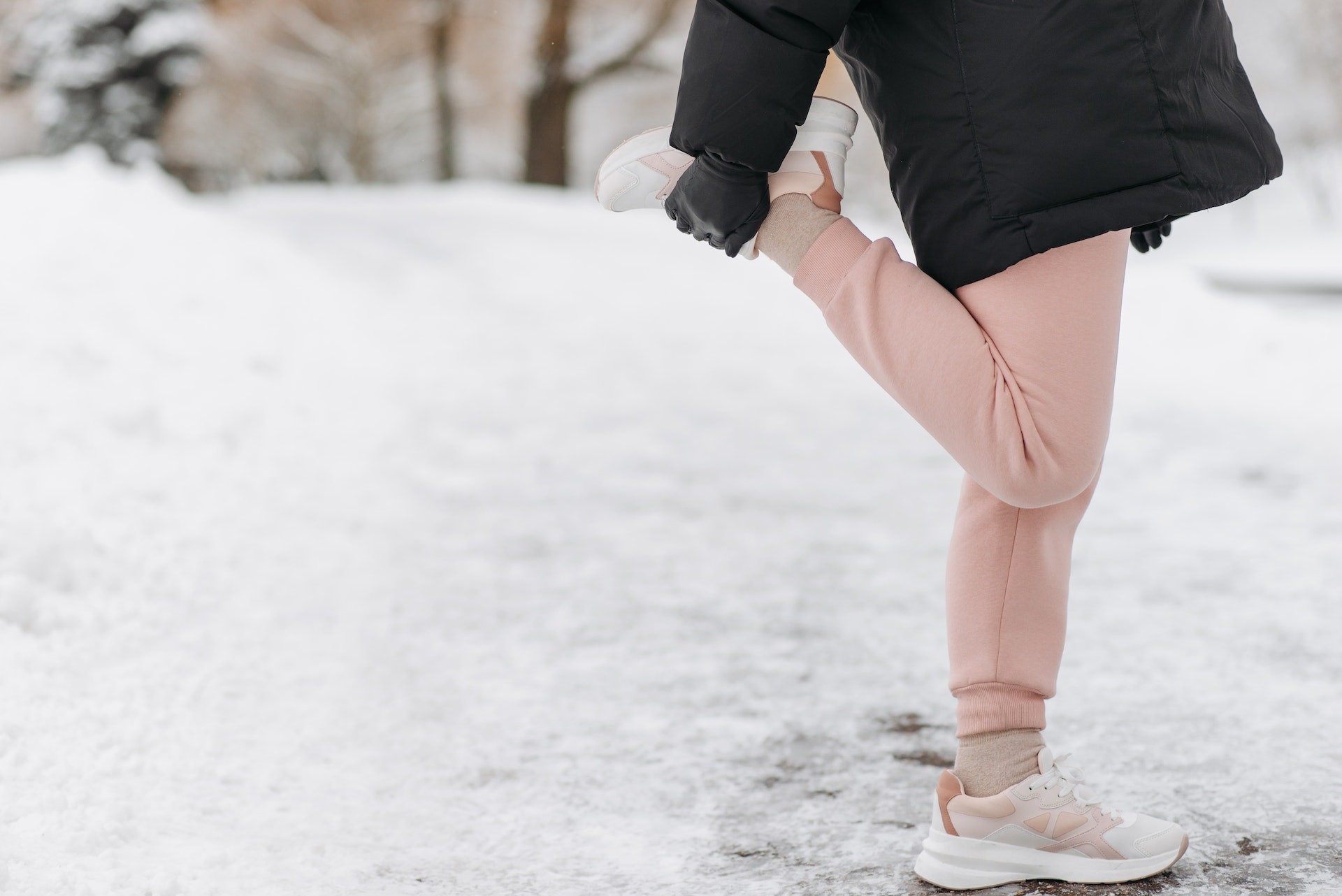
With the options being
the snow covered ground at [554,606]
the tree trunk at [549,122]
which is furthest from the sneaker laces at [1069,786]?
the tree trunk at [549,122]

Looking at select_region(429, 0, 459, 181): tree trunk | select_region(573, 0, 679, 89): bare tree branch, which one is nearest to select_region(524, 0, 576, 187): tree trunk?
select_region(573, 0, 679, 89): bare tree branch

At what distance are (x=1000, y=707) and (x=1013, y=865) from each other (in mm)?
223

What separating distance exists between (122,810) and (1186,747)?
5.76 feet

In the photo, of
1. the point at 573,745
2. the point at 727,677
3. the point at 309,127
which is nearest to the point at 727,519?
the point at 727,677

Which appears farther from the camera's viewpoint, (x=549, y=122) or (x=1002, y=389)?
(x=549, y=122)

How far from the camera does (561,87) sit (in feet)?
53.9

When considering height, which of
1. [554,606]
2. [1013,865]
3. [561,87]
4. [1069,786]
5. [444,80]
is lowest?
[554,606]

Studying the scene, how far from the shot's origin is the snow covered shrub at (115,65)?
627 inches

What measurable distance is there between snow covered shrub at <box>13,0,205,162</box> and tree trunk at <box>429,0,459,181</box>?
3.60 m

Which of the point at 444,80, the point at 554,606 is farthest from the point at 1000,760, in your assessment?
the point at 444,80

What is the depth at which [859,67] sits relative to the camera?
170cm

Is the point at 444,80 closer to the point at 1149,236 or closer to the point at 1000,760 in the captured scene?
the point at 1149,236

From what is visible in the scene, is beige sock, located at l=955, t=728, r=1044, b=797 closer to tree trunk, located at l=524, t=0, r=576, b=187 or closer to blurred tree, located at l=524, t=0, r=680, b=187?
tree trunk, located at l=524, t=0, r=576, b=187

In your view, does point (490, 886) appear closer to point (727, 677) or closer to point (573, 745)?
point (573, 745)
